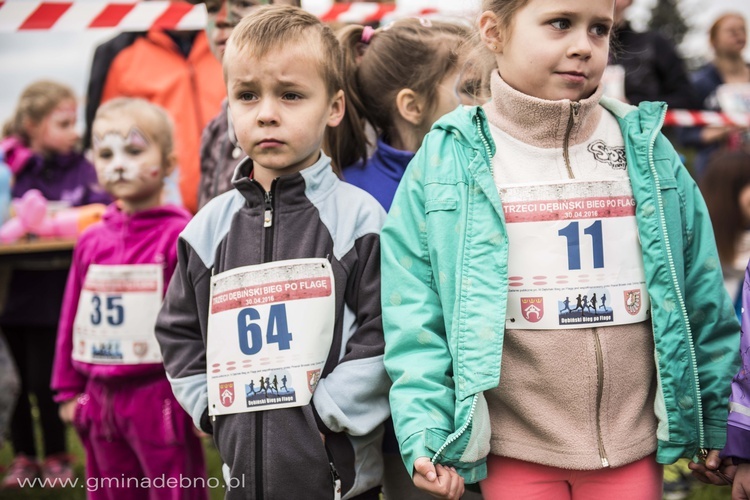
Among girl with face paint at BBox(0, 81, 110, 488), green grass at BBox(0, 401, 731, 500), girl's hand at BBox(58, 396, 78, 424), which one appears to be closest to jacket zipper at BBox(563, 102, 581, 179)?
girl's hand at BBox(58, 396, 78, 424)

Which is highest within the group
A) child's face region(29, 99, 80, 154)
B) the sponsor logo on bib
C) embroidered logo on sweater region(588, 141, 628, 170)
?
child's face region(29, 99, 80, 154)

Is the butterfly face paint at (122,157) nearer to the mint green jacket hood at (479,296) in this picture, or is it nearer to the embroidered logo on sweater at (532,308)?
the mint green jacket hood at (479,296)

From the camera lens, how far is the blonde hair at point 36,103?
5496 mm

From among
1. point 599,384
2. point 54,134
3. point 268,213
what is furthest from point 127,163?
point 54,134

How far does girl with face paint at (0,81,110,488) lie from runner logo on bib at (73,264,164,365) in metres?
1.34

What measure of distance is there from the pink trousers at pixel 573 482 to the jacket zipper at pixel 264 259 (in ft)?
2.14

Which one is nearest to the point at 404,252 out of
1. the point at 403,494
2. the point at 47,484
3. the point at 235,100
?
the point at 235,100

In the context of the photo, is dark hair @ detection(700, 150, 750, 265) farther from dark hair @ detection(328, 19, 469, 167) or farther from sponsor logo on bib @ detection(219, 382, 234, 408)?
sponsor logo on bib @ detection(219, 382, 234, 408)

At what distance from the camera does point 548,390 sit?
2352 millimetres

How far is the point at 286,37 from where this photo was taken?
8.43 feet

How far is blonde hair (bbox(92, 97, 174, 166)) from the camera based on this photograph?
354 centimetres

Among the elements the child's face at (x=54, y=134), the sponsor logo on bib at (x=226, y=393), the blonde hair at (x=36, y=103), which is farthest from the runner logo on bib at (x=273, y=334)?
the blonde hair at (x=36, y=103)

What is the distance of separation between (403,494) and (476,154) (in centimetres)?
115

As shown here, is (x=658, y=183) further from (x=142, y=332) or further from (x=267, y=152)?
(x=142, y=332)
